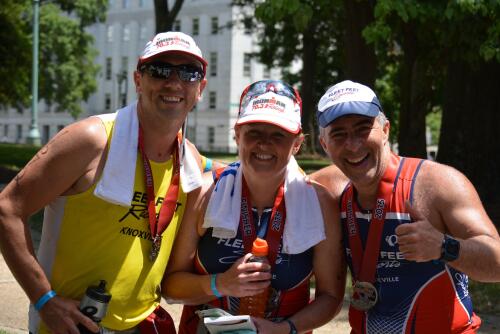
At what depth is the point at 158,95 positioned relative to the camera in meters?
3.57

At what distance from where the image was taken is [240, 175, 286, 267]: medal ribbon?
11.3ft

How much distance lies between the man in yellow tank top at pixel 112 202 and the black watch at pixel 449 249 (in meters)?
1.28

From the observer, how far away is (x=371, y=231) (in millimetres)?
3412

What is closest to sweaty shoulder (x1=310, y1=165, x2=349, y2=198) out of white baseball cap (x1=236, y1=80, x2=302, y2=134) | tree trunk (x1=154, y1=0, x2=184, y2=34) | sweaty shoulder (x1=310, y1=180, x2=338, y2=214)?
sweaty shoulder (x1=310, y1=180, x2=338, y2=214)

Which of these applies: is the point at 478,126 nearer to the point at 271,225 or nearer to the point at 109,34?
the point at 271,225

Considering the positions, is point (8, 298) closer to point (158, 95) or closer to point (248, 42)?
point (158, 95)

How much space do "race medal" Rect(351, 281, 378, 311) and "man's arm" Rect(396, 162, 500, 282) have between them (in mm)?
353

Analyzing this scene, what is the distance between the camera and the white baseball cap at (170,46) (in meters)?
3.56

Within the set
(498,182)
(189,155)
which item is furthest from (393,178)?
(498,182)

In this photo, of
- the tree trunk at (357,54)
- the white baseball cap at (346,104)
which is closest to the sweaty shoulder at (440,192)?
the white baseball cap at (346,104)

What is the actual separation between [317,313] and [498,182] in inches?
407

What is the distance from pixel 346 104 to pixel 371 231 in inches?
24.8

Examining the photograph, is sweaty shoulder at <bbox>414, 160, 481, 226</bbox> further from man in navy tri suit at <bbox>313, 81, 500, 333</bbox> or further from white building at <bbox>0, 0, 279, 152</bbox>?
white building at <bbox>0, 0, 279, 152</bbox>

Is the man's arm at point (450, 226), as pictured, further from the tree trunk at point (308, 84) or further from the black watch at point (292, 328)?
the tree trunk at point (308, 84)
